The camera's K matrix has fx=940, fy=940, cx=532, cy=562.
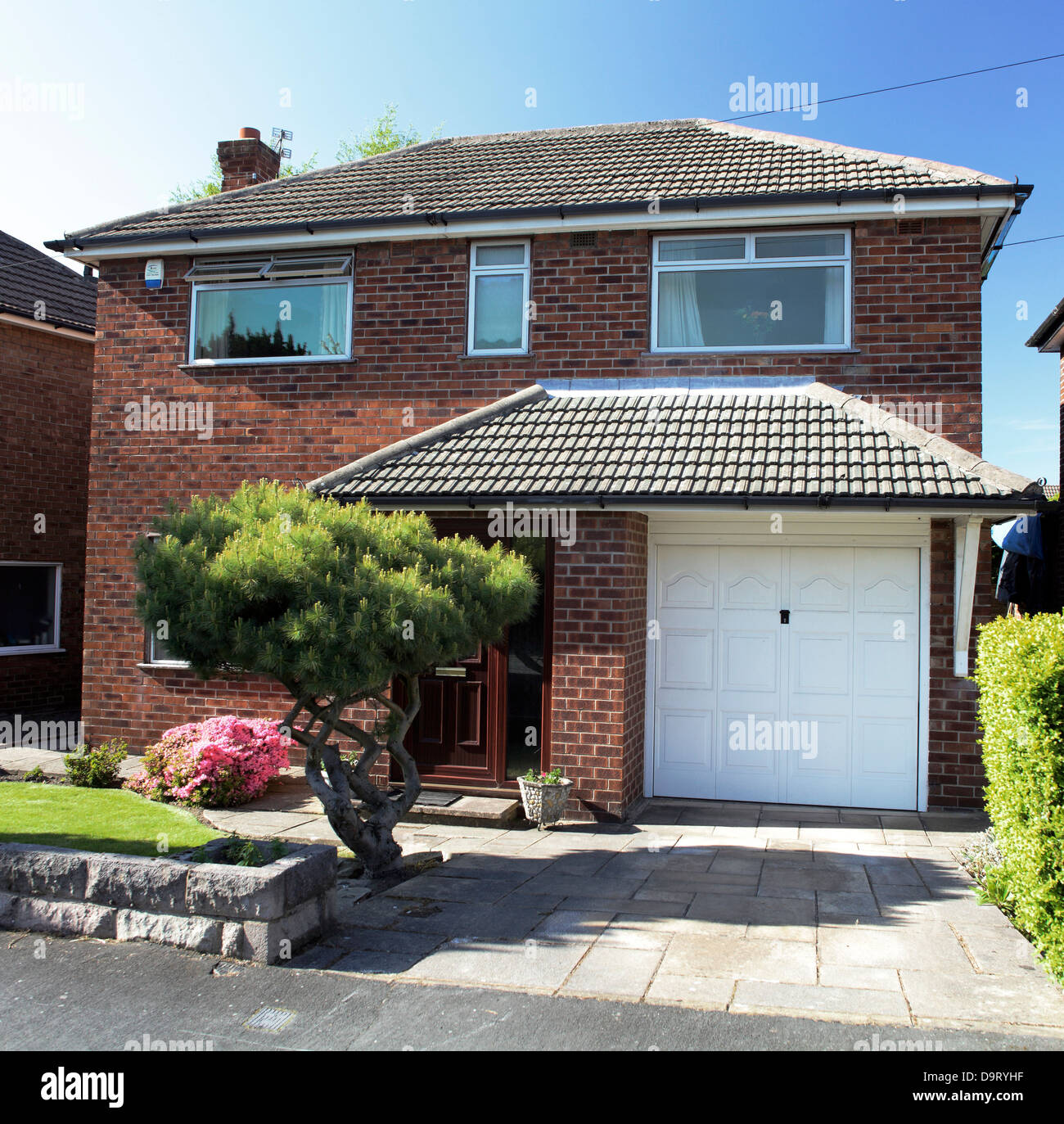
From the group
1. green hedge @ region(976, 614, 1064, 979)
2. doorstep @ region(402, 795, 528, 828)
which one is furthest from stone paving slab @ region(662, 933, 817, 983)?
doorstep @ region(402, 795, 528, 828)

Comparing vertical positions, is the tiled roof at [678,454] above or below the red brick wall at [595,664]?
above

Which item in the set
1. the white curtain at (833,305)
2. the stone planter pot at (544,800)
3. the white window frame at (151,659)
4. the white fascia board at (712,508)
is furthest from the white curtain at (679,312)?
the white window frame at (151,659)

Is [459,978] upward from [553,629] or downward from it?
downward

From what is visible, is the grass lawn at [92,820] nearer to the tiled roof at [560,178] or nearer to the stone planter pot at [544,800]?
the stone planter pot at [544,800]

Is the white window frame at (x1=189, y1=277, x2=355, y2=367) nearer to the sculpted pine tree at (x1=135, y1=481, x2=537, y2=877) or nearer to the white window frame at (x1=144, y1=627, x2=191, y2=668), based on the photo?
the white window frame at (x1=144, y1=627, x2=191, y2=668)

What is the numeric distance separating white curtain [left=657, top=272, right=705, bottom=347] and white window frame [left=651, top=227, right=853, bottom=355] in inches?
2.2

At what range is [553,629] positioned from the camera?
8.54 meters

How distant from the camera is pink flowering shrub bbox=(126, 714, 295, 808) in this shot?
8.48 meters

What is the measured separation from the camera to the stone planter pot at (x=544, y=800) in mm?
8023

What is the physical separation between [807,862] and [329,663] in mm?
3849

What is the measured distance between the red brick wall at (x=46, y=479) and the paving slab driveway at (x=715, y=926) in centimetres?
820
